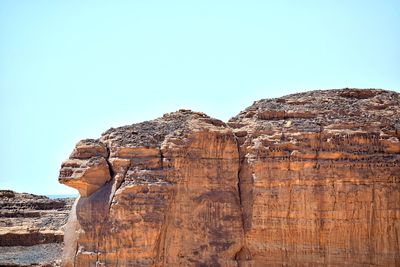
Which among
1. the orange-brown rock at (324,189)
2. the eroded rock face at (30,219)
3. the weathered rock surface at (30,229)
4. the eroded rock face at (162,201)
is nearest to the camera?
the orange-brown rock at (324,189)

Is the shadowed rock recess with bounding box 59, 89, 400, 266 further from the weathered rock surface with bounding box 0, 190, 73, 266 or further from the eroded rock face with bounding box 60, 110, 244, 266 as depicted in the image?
the weathered rock surface with bounding box 0, 190, 73, 266

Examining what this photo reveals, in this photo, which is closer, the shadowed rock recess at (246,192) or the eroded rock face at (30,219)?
the shadowed rock recess at (246,192)

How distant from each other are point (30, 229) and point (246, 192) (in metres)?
30.3

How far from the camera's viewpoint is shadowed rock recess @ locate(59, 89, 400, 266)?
70.3 ft

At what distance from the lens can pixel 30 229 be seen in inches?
1919

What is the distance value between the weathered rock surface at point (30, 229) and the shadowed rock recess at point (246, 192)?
1762 cm

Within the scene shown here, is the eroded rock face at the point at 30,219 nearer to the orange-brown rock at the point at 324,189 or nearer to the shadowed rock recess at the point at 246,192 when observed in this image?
the shadowed rock recess at the point at 246,192

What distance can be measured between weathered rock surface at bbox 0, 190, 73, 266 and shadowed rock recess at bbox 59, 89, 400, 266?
17619 millimetres

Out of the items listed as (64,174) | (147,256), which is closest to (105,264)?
(147,256)

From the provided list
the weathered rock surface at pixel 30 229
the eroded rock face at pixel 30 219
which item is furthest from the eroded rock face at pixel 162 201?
the eroded rock face at pixel 30 219

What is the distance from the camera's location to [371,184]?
70.4 feet

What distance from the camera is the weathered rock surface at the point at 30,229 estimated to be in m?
41.9

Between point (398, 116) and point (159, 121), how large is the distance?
8.70 m

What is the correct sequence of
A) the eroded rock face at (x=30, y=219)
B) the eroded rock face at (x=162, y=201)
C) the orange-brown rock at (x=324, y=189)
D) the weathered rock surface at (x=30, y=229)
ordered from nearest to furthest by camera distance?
the orange-brown rock at (x=324, y=189), the eroded rock face at (x=162, y=201), the weathered rock surface at (x=30, y=229), the eroded rock face at (x=30, y=219)
